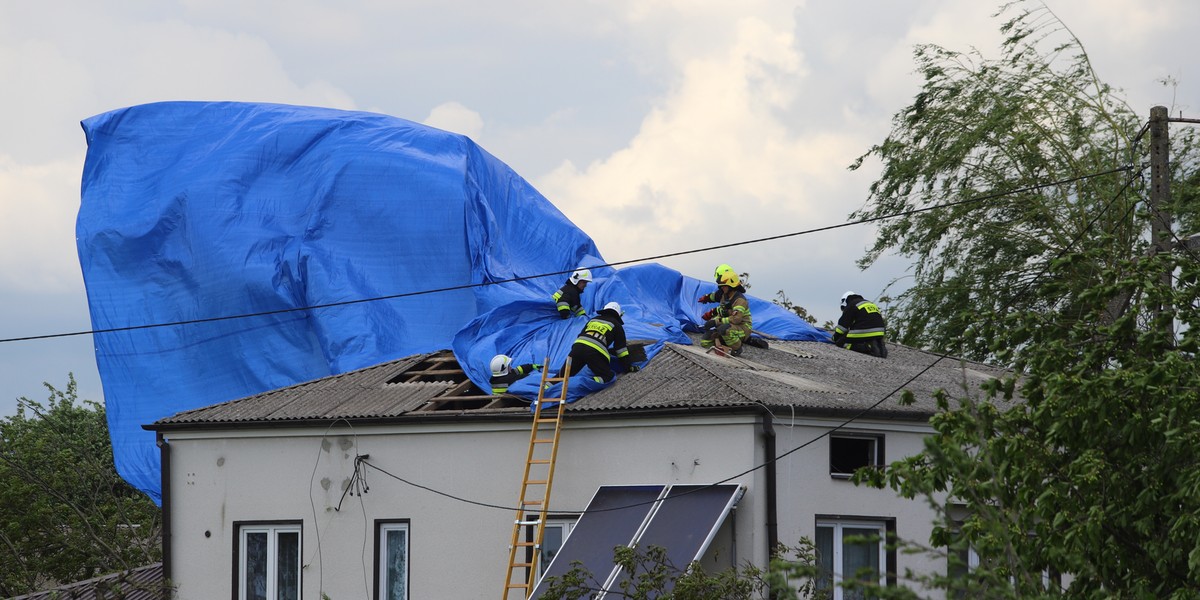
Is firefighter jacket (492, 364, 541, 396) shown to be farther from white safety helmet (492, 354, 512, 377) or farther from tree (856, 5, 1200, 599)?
tree (856, 5, 1200, 599)

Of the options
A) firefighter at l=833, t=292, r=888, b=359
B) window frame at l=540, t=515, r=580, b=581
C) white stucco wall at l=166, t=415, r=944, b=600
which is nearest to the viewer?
white stucco wall at l=166, t=415, r=944, b=600

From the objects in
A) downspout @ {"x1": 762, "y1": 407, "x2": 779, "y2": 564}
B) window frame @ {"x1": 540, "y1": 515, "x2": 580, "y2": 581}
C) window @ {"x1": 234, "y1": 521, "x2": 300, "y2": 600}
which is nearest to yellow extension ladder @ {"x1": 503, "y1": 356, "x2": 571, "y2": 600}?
window frame @ {"x1": 540, "y1": 515, "x2": 580, "y2": 581}

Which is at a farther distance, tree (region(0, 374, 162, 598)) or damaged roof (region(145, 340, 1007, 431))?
tree (region(0, 374, 162, 598))

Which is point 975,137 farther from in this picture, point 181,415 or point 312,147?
point 181,415

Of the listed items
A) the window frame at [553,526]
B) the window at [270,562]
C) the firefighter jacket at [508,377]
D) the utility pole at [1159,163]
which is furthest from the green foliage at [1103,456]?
the window at [270,562]

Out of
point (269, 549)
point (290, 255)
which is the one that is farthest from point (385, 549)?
point (290, 255)

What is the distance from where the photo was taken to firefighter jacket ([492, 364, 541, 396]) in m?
17.1

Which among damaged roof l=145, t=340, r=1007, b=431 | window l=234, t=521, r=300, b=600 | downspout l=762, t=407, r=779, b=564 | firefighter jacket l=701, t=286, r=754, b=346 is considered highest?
firefighter jacket l=701, t=286, r=754, b=346

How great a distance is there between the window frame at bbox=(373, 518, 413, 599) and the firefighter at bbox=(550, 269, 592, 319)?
3.57 meters

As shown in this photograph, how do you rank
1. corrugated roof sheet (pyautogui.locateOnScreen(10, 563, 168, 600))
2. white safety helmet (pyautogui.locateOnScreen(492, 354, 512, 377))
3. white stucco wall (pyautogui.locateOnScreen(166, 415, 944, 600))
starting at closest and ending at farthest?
white stucco wall (pyautogui.locateOnScreen(166, 415, 944, 600)) < white safety helmet (pyautogui.locateOnScreen(492, 354, 512, 377)) < corrugated roof sheet (pyautogui.locateOnScreen(10, 563, 168, 600))

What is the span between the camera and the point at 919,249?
27656 mm

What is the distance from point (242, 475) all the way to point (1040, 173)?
16014 millimetres

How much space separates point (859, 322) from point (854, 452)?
4.40 metres

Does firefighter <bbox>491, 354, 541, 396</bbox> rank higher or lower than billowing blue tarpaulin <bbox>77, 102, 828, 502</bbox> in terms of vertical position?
lower
